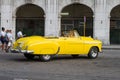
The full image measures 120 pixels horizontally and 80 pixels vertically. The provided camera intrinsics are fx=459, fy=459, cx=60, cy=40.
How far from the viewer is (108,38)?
157 feet

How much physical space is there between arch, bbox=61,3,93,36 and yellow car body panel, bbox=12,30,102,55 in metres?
26.6

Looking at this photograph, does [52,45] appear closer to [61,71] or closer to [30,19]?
[61,71]

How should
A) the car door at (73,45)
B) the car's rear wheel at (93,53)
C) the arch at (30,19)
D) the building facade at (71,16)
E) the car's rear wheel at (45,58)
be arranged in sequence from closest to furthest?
the car's rear wheel at (45,58), the car door at (73,45), the car's rear wheel at (93,53), the building facade at (71,16), the arch at (30,19)

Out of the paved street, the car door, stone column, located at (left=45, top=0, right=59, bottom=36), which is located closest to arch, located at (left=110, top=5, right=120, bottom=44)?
stone column, located at (left=45, top=0, right=59, bottom=36)

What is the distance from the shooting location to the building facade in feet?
156

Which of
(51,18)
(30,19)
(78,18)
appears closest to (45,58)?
(51,18)

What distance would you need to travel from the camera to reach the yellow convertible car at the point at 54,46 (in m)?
22.2

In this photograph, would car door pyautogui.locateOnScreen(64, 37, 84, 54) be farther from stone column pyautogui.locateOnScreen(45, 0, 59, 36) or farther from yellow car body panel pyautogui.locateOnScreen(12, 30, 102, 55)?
stone column pyautogui.locateOnScreen(45, 0, 59, 36)

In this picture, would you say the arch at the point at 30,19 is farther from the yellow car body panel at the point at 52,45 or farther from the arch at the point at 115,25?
the yellow car body panel at the point at 52,45

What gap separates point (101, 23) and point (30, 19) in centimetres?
861

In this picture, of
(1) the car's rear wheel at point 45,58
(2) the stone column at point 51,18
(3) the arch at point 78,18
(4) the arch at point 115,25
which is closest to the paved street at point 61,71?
(1) the car's rear wheel at point 45,58

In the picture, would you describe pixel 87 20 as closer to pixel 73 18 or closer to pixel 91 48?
pixel 73 18

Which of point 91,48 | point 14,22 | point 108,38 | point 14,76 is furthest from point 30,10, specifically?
point 14,76

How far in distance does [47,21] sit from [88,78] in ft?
106
